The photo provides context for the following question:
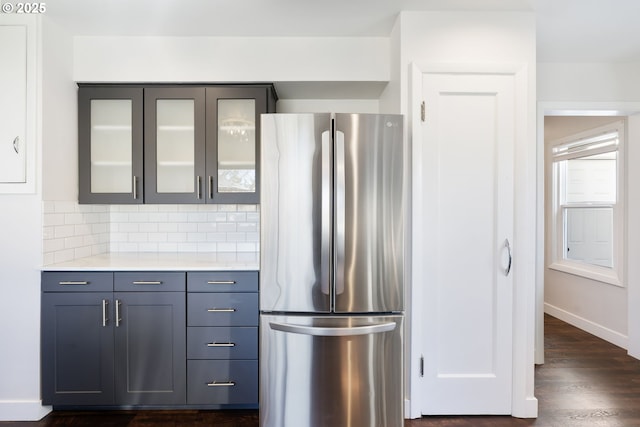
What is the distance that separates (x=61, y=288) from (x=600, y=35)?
4.07 meters

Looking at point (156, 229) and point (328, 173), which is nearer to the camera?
point (328, 173)

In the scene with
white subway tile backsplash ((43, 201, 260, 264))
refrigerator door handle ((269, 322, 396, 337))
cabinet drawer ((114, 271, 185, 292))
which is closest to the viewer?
refrigerator door handle ((269, 322, 396, 337))

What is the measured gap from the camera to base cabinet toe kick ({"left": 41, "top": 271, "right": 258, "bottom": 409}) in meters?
2.15

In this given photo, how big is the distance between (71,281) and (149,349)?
656 mm

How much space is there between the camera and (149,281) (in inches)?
85.7

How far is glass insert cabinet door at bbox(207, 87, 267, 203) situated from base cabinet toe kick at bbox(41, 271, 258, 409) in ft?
2.11

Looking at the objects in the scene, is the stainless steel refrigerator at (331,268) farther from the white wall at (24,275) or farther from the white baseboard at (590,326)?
the white baseboard at (590,326)

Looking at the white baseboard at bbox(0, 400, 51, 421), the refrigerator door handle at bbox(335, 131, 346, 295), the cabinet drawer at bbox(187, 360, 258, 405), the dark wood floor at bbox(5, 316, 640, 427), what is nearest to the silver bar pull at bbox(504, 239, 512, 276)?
the dark wood floor at bbox(5, 316, 640, 427)

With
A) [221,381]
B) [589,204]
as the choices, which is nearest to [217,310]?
[221,381]

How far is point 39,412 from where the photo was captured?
2.14 m

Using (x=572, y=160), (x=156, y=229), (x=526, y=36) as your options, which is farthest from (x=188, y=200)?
(x=572, y=160)

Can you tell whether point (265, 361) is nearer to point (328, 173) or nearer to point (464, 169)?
point (328, 173)

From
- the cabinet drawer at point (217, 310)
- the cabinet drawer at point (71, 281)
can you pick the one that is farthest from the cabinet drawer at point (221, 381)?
the cabinet drawer at point (71, 281)

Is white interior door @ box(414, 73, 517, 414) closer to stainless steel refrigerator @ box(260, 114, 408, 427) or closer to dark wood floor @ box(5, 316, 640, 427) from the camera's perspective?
dark wood floor @ box(5, 316, 640, 427)
